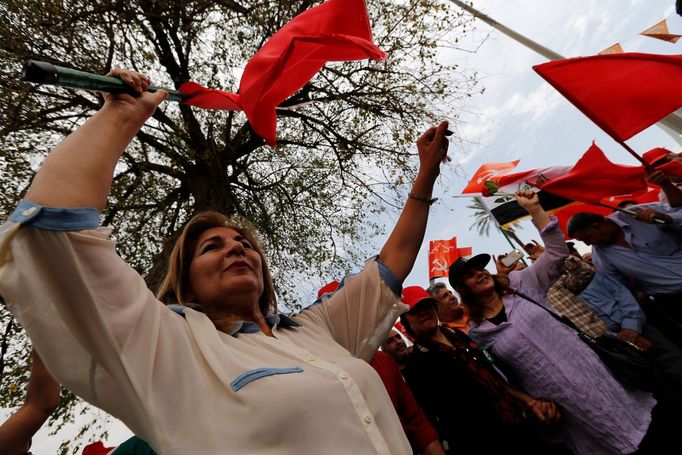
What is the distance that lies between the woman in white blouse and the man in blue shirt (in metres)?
3.11

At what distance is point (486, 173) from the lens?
5.23 metres

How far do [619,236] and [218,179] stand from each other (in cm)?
510

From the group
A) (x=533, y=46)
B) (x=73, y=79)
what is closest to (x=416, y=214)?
(x=73, y=79)

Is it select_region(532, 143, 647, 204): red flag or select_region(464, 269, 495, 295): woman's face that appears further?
select_region(532, 143, 647, 204): red flag

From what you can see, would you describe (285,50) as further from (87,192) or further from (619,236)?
(619,236)

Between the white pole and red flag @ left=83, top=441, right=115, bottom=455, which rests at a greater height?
the white pole

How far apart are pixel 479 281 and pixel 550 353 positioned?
712 millimetres

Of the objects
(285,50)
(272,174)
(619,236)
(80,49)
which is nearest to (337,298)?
(285,50)

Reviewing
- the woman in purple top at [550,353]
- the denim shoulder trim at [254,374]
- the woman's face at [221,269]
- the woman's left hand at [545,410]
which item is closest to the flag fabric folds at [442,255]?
the woman in purple top at [550,353]

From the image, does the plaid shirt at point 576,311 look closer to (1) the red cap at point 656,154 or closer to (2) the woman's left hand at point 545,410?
(2) the woman's left hand at point 545,410

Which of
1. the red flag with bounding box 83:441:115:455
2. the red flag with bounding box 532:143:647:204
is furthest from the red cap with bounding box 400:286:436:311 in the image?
the red flag with bounding box 83:441:115:455

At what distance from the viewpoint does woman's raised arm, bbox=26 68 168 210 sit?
2.52 ft

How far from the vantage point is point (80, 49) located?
4.34 metres

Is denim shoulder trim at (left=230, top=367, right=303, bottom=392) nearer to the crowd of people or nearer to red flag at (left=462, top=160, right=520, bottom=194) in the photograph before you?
the crowd of people
